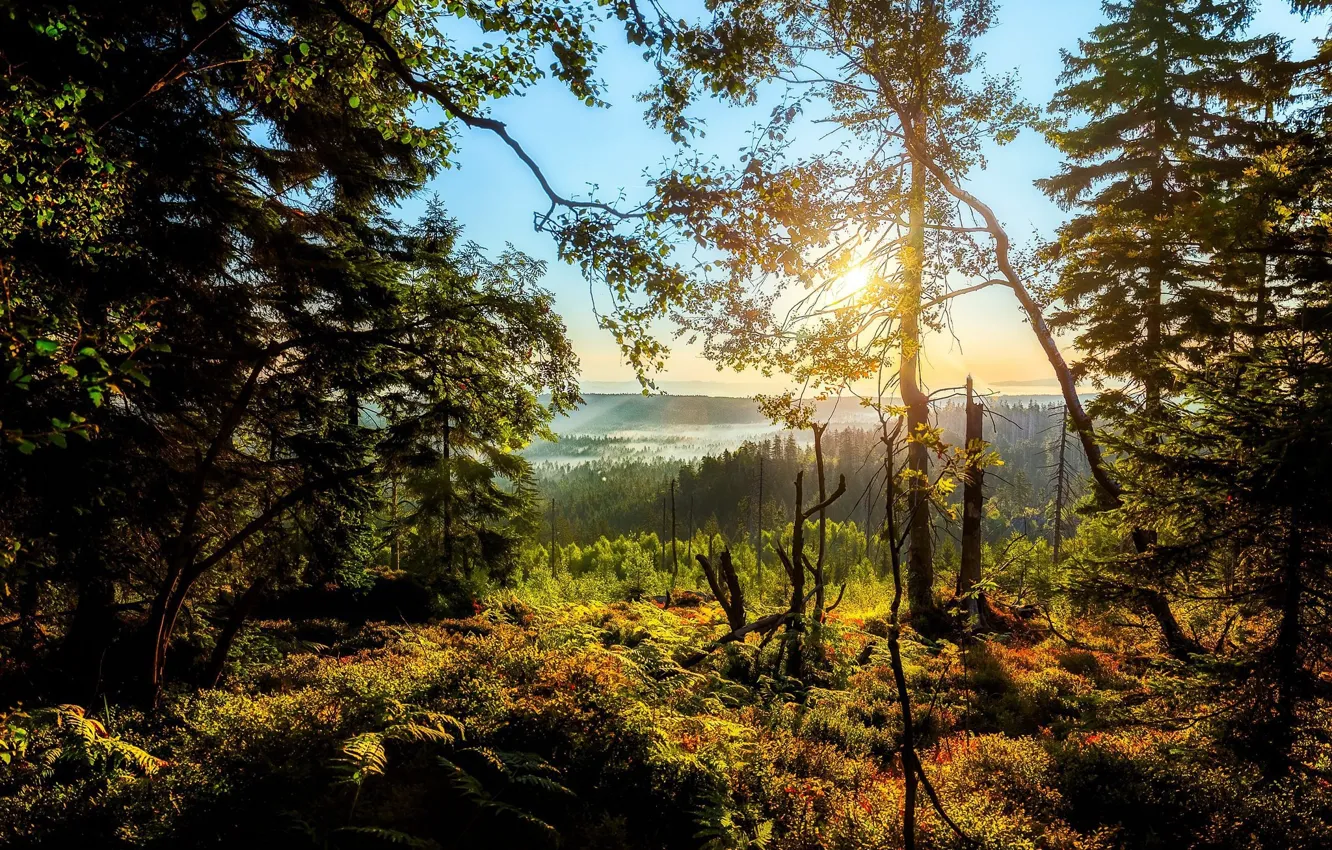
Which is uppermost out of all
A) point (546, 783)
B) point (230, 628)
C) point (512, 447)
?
point (512, 447)

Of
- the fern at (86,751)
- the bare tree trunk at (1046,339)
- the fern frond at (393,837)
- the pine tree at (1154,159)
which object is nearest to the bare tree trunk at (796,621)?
the bare tree trunk at (1046,339)

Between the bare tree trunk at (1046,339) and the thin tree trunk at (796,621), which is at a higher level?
the bare tree trunk at (1046,339)

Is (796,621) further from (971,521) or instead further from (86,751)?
(86,751)

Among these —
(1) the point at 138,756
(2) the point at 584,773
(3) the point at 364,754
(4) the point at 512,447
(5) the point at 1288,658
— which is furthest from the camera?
(4) the point at 512,447

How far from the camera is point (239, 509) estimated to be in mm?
6656

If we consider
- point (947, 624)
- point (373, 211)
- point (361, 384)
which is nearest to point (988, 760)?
point (947, 624)

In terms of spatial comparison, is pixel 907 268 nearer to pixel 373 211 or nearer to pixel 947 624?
pixel 947 624

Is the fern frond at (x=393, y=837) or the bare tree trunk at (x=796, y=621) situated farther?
the bare tree trunk at (x=796, y=621)

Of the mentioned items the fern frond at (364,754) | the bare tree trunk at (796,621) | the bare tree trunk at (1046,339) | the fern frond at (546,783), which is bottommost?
the bare tree trunk at (796,621)

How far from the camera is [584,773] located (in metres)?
3.91

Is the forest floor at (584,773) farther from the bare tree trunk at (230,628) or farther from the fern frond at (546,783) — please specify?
the bare tree trunk at (230,628)

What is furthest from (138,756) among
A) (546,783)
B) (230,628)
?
(546,783)

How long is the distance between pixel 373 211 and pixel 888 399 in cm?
1301

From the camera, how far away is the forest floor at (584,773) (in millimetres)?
3275
